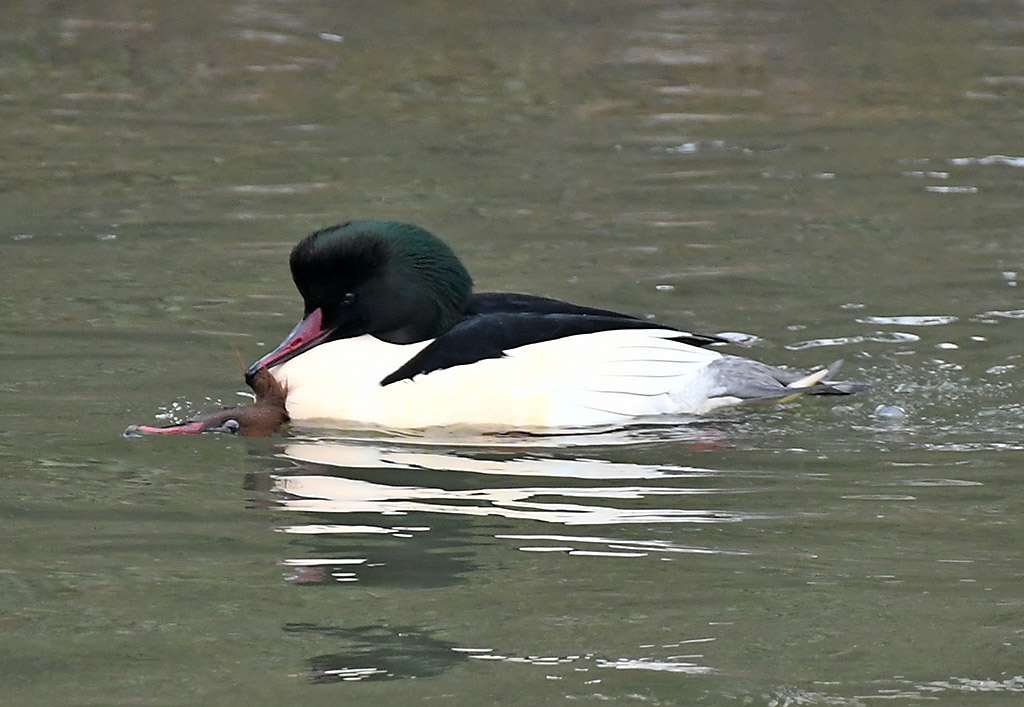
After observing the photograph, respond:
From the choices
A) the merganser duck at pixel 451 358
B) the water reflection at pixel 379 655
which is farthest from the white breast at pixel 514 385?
the water reflection at pixel 379 655

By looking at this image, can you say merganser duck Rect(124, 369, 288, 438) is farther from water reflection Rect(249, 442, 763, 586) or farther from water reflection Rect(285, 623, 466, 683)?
water reflection Rect(285, 623, 466, 683)

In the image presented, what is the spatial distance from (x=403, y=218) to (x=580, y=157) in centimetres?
213

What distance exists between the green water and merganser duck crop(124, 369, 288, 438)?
0.22 ft

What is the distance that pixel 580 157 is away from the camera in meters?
12.6

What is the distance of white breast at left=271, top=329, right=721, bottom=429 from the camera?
265 inches

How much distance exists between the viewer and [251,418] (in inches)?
265

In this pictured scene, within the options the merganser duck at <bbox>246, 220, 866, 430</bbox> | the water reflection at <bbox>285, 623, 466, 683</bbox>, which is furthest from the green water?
the merganser duck at <bbox>246, 220, 866, 430</bbox>

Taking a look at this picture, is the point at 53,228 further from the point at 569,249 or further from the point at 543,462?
the point at 543,462

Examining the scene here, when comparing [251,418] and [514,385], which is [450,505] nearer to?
[514,385]

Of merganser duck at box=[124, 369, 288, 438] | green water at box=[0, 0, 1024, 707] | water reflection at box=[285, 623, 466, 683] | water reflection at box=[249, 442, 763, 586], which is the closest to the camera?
water reflection at box=[285, 623, 466, 683]

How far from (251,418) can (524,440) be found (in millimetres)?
999

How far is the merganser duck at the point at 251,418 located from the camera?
670cm

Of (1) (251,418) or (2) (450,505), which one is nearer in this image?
(2) (450,505)

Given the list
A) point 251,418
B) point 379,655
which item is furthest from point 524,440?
point 379,655
